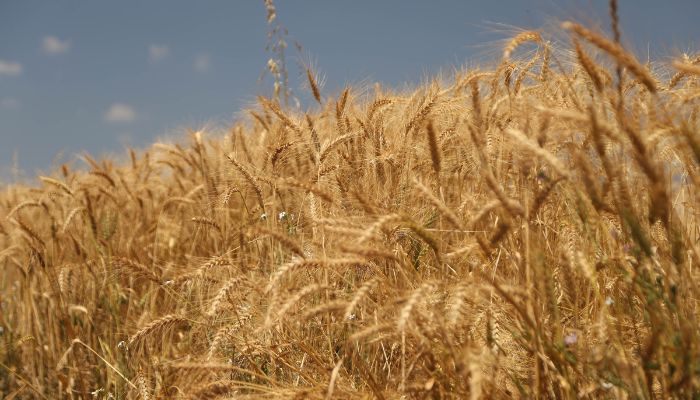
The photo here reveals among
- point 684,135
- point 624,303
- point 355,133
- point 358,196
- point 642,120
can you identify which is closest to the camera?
point 684,135

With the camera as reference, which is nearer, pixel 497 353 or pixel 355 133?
pixel 497 353

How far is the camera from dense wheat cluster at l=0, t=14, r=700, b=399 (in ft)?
5.48

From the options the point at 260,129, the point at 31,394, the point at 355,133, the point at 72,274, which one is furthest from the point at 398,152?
the point at 260,129

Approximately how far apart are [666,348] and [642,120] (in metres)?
0.64

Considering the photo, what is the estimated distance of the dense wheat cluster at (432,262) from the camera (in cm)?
167

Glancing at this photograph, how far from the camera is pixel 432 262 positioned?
9.62 feet

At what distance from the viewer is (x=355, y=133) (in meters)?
2.94

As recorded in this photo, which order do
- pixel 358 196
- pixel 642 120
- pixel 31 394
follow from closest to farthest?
1. pixel 642 120
2. pixel 358 196
3. pixel 31 394

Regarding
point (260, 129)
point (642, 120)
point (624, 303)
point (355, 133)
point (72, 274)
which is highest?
point (260, 129)

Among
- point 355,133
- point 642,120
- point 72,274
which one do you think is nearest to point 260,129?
point 72,274

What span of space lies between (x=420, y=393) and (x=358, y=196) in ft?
2.38

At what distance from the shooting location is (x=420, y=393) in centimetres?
206

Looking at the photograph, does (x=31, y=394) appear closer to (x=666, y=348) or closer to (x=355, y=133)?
(x=355, y=133)

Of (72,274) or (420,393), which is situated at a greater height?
(72,274)
